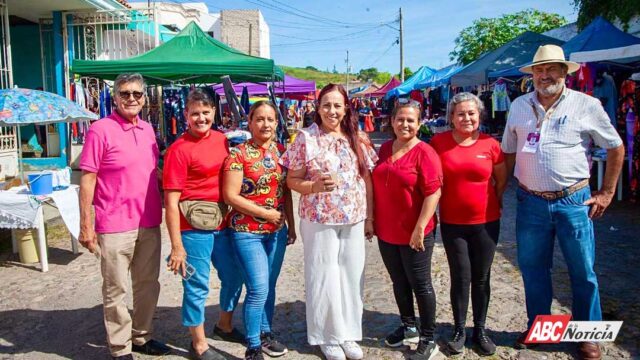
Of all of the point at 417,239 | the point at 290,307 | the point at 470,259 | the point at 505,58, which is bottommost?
the point at 290,307

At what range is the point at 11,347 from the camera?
3.41m

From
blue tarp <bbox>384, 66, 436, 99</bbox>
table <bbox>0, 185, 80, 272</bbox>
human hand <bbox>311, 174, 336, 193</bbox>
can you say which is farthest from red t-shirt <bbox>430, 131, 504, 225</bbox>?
blue tarp <bbox>384, 66, 436, 99</bbox>

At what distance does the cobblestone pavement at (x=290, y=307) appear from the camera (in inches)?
130

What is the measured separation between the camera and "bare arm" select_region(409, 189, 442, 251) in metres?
2.86

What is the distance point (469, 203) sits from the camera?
294 centimetres

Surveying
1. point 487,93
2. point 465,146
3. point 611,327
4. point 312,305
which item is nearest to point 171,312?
point 312,305

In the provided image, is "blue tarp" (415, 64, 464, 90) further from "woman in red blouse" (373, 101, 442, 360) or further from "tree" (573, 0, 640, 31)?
"woman in red blouse" (373, 101, 442, 360)

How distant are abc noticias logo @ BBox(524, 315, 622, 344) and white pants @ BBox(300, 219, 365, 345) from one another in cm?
111

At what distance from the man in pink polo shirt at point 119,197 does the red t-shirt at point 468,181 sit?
182 centimetres

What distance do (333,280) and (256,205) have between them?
66cm

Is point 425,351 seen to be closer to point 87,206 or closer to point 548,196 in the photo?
point 548,196

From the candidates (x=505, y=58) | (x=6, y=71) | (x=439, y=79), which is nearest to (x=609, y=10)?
(x=505, y=58)

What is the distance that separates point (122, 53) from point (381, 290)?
8163mm

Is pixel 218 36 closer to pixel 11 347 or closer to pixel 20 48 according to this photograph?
pixel 20 48
